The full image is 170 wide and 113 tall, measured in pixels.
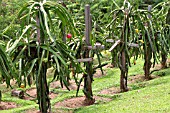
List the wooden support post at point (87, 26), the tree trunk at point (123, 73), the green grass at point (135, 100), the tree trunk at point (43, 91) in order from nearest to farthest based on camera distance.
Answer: the tree trunk at point (43, 91)
the green grass at point (135, 100)
the wooden support post at point (87, 26)
the tree trunk at point (123, 73)

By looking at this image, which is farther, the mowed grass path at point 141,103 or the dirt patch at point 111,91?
the dirt patch at point 111,91

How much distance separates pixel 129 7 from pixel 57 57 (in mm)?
2880

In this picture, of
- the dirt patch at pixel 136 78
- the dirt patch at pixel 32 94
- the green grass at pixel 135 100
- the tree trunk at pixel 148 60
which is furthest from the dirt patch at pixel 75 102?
the tree trunk at pixel 148 60

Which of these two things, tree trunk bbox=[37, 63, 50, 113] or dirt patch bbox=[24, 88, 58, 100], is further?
dirt patch bbox=[24, 88, 58, 100]

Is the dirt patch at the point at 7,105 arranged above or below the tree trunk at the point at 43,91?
below

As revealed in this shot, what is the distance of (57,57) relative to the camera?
503 cm

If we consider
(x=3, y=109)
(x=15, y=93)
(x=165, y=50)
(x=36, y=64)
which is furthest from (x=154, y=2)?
(x=36, y=64)

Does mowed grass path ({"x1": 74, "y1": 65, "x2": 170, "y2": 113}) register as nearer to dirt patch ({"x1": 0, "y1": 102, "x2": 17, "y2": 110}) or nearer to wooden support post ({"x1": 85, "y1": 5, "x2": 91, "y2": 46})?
wooden support post ({"x1": 85, "y1": 5, "x2": 91, "y2": 46})

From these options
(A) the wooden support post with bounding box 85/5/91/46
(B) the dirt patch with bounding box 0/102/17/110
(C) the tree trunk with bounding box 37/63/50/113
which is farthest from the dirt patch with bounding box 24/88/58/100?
(C) the tree trunk with bounding box 37/63/50/113

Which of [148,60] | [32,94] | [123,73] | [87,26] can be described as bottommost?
[32,94]

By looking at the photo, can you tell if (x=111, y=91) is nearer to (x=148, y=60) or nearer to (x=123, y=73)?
(x=123, y=73)

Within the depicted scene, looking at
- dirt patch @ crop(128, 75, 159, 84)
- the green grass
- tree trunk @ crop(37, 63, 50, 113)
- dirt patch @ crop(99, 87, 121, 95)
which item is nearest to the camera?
tree trunk @ crop(37, 63, 50, 113)

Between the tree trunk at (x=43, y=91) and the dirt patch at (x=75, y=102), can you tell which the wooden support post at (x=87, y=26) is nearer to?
the dirt patch at (x=75, y=102)

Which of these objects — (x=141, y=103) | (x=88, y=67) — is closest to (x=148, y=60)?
(x=88, y=67)
